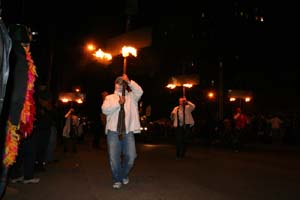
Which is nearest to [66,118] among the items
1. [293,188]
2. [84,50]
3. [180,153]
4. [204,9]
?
[180,153]

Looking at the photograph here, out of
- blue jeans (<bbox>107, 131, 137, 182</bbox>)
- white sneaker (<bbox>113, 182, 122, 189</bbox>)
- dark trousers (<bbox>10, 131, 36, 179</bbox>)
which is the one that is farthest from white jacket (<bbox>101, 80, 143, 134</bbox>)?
dark trousers (<bbox>10, 131, 36, 179</bbox>)

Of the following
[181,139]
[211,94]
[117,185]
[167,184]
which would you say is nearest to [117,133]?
[117,185]

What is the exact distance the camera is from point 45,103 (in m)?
10.2

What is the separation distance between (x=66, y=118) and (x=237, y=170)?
8674 mm

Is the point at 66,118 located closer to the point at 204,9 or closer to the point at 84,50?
the point at 84,50

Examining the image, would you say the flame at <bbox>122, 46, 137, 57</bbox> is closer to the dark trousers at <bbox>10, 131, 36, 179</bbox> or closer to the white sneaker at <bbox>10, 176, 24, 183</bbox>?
the dark trousers at <bbox>10, 131, 36, 179</bbox>

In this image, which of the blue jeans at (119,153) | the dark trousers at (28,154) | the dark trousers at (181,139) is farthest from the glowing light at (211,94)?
the dark trousers at (28,154)

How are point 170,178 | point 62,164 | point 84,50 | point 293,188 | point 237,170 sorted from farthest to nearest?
point 84,50 < point 62,164 < point 237,170 < point 170,178 < point 293,188

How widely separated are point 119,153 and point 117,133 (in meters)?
0.37

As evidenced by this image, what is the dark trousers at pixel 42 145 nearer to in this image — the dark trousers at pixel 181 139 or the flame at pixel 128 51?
the flame at pixel 128 51

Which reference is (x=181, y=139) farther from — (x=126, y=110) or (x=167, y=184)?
(x=126, y=110)

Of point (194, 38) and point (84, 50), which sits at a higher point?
point (194, 38)

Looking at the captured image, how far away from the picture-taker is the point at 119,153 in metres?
8.39

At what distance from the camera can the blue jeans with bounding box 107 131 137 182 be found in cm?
826
